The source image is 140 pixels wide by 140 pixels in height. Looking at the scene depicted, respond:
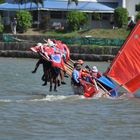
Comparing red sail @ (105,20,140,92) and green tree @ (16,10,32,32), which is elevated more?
red sail @ (105,20,140,92)

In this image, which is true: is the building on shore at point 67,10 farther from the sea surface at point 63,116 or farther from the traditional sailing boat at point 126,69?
the traditional sailing boat at point 126,69

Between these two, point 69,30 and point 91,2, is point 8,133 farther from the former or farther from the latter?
point 91,2

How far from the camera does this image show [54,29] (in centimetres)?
6381

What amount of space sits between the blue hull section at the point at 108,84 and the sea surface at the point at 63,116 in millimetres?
480

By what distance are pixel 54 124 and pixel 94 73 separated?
21.7ft

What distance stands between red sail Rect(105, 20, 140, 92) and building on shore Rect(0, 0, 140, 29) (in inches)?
1618

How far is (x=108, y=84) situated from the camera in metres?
24.8

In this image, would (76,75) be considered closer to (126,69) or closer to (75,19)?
(126,69)

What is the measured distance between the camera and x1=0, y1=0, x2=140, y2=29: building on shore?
6744 centimetres

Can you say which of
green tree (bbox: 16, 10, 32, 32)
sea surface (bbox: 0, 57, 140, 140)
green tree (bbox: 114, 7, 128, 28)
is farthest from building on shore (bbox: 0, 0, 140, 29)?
sea surface (bbox: 0, 57, 140, 140)

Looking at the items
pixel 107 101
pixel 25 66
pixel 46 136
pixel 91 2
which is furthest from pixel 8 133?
pixel 91 2

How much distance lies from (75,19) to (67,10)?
6672 mm

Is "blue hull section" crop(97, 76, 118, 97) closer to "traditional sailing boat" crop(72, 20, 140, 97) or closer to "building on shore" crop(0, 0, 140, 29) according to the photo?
"traditional sailing boat" crop(72, 20, 140, 97)

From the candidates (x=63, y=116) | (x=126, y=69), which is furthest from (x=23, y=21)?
(x=63, y=116)
